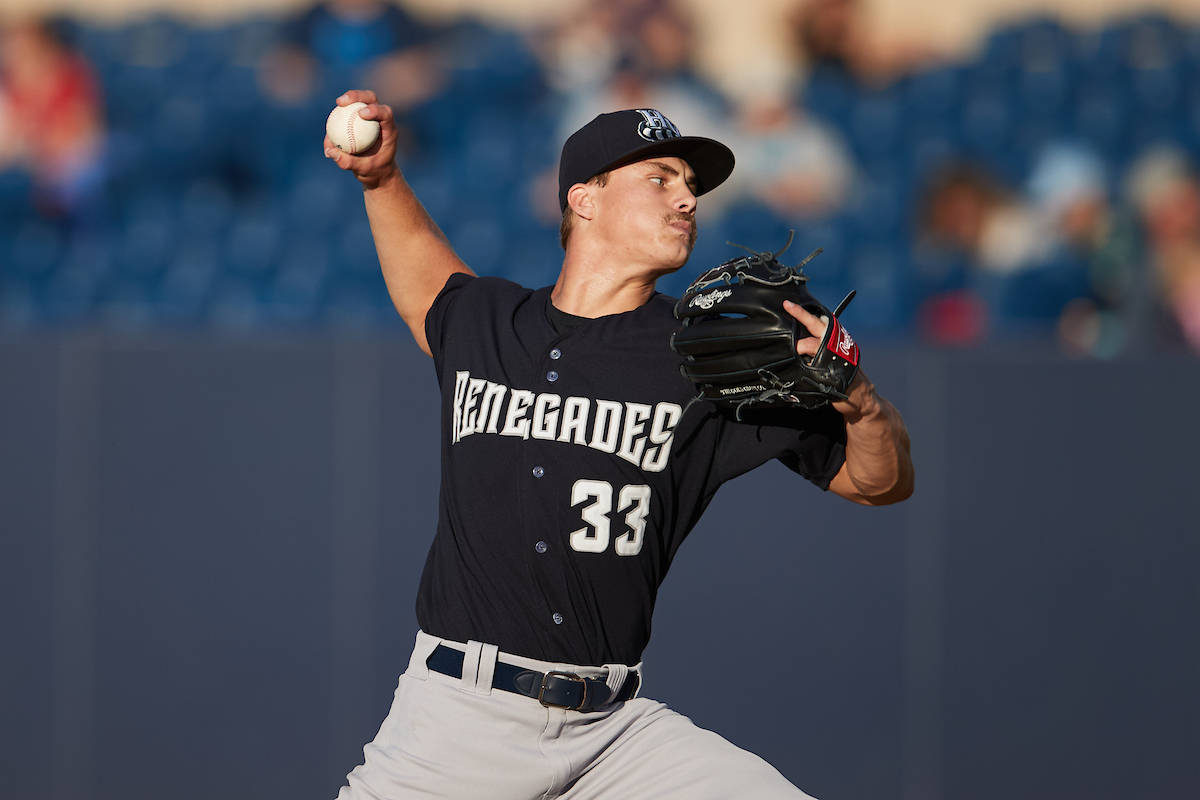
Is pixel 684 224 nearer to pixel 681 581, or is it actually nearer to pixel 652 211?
pixel 652 211

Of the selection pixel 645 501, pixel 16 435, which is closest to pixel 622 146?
pixel 645 501

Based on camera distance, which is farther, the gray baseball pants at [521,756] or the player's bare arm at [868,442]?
the gray baseball pants at [521,756]

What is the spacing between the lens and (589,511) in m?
2.44

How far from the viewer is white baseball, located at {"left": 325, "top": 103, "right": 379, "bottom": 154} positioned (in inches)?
107

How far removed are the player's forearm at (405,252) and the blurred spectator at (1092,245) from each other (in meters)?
2.41

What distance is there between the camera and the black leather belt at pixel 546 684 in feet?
7.76

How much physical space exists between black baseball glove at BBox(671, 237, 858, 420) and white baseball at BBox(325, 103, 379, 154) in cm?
84

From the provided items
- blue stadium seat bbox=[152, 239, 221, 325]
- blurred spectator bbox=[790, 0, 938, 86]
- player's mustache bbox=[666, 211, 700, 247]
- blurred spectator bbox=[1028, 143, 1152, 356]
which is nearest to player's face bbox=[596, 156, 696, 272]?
player's mustache bbox=[666, 211, 700, 247]

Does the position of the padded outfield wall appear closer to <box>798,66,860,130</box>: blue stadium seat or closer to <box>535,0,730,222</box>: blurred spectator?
<box>535,0,730,222</box>: blurred spectator

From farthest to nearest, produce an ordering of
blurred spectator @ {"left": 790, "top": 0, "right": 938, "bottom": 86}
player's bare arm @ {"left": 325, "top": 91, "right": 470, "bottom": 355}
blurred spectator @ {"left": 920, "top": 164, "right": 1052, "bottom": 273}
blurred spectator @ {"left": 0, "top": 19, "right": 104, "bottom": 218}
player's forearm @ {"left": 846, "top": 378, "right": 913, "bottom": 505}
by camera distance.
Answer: blurred spectator @ {"left": 790, "top": 0, "right": 938, "bottom": 86} → blurred spectator @ {"left": 0, "top": 19, "right": 104, "bottom": 218} → blurred spectator @ {"left": 920, "top": 164, "right": 1052, "bottom": 273} → player's bare arm @ {"left": 325, "top": 91, "right": 470, "bottom": 355} → player's forearm @ {"left": 846, "top": 378, "right": 913, "bottom": 505}

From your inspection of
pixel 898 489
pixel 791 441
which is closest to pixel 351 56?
pixel 791 441

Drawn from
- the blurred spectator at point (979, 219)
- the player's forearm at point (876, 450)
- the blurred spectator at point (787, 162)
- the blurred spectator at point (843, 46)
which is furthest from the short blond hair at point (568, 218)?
the blurred spectator at point (843, 46)

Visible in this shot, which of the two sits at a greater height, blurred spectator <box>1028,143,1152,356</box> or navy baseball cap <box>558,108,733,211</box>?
blurred spectator <box>1028,143,1152,356</box>

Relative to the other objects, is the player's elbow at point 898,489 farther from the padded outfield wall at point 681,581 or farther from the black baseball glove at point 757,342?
the padded outfield wall at point 681,581
